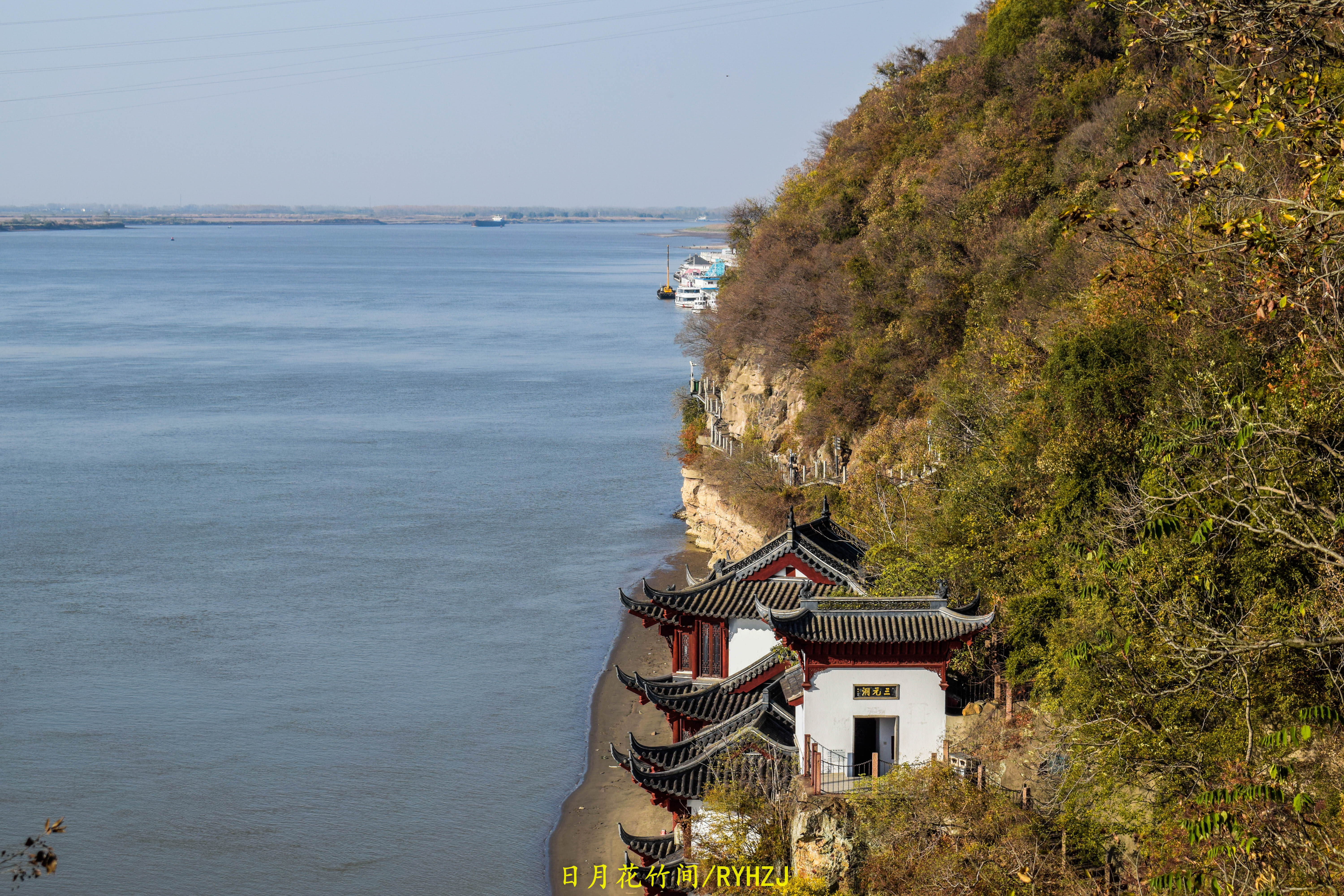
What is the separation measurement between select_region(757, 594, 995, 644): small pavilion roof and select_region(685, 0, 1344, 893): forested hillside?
1797 mm

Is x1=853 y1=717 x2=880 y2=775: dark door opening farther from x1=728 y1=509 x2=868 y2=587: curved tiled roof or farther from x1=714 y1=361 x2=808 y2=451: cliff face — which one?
x1=714 y1=361 x2=808 y2=451: cliff face

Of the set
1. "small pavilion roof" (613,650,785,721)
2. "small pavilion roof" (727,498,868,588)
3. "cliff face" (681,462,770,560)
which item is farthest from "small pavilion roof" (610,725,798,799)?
"cliff face" (681,462,770,560)

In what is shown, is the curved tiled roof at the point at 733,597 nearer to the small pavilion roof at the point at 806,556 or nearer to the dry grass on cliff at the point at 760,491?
the small pavilion roof at the point at 806,556

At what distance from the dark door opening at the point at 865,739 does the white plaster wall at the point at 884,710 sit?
129 mm

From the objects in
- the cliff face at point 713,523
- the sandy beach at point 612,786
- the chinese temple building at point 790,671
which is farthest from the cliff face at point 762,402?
the chinese temple building at point 790,671

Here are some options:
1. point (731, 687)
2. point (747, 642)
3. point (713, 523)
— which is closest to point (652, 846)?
point (731, 687)

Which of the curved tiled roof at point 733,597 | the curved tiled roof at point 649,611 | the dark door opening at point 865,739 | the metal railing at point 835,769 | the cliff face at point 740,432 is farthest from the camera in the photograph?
the cliff face at point 740,432

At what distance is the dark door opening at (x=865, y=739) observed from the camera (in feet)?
70.3

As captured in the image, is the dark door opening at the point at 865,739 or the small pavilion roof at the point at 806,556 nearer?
the dark door opening at the point at 865,739

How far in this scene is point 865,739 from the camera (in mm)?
21547

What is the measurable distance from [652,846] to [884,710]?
6.05m

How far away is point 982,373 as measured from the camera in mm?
31531

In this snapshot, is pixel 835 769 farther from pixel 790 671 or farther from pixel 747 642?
pixel 747 642

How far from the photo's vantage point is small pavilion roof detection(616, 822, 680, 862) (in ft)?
79.8
